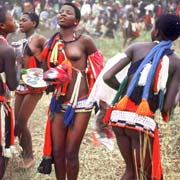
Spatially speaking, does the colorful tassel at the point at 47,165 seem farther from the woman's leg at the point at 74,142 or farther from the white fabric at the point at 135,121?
the white fabric at the point at 135,121

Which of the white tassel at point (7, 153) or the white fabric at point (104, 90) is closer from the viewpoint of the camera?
the white fabric at point (104, 90)

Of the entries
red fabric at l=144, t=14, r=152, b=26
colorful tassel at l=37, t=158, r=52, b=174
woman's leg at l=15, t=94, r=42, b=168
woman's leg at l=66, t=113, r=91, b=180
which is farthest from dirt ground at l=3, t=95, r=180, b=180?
red fabric at l=144, t=14, r=152, b=26

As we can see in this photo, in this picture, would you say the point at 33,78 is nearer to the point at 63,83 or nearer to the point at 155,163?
the point at 63,83

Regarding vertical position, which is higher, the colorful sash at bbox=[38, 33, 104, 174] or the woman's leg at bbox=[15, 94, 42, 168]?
the colorful sash at bbox=[38, 33, 104, 174]

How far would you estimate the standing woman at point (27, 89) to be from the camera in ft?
16.1

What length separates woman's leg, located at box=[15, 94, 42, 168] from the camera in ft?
16.2

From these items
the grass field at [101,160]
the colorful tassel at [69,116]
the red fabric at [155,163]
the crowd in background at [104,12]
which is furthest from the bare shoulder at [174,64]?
the crowd in background at [104,12]

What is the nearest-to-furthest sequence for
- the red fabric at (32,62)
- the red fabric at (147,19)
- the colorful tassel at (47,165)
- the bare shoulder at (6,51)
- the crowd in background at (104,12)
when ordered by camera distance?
1. the bare shoulder at (6,51)
2. the colorful tassel at (47,165)
3. the red fabric at (32,62)
4. the crowd in background at (104,12)
5. the red fabric at (147,19)

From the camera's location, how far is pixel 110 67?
3.52 meters

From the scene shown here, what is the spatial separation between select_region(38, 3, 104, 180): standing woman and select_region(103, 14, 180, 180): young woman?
58 cm

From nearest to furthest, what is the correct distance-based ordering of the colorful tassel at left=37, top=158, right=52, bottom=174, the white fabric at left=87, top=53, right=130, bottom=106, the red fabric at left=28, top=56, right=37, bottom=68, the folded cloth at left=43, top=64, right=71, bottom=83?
the white fabric at left=87, top=53, right=130, bottom=106
the folded cloth at left=43, top=64, right=71, bottom=83
the colorful tassel at left=37, top=158, right=52, bottom=174
the red fabric at left=28, top=56, right=37, bottom=68

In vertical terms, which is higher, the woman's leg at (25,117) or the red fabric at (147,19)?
the woman's leg at (25,117)

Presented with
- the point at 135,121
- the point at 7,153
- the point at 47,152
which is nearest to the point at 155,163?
the point at 135,121

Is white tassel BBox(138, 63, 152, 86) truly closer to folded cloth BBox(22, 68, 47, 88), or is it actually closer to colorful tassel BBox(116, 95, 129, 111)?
colorful tassel BBox(116, 95, 129, 111)
